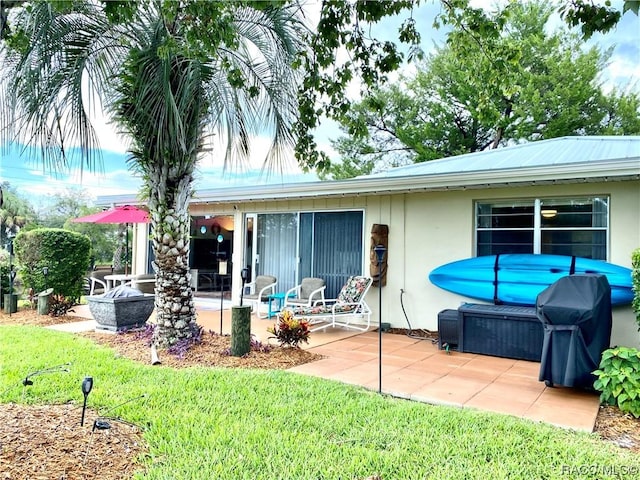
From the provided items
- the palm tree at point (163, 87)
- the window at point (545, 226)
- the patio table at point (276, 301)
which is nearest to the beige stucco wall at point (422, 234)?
the window at point (545, 226)

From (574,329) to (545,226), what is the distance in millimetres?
2725

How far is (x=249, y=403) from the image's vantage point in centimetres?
367

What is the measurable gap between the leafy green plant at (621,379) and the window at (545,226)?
263 cm

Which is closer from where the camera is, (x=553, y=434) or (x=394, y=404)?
(x=553, y=434)

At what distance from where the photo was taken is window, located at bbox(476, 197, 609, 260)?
600 centimetres

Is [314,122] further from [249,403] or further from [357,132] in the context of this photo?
[249,403]

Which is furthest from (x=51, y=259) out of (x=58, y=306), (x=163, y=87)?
(x=163, y=87)

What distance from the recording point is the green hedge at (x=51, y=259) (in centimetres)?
851

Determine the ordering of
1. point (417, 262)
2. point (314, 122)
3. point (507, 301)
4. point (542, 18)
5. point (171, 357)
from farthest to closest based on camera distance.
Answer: point (542, 18) → point (417, 262) → point (507, 301) → point (171, 357) → point (314, 122)

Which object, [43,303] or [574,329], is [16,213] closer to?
[43,303]

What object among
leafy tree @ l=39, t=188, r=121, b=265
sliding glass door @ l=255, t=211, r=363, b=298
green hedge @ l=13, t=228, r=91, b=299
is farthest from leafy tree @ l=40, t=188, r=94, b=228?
sliding glass door @ l=255, t=211, r=363, b=298

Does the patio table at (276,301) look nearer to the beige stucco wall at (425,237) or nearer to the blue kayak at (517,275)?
the beige stucco wall at (425,237)

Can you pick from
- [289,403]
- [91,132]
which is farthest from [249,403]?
[91,132]

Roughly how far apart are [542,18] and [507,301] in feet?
Answer: 50.9
